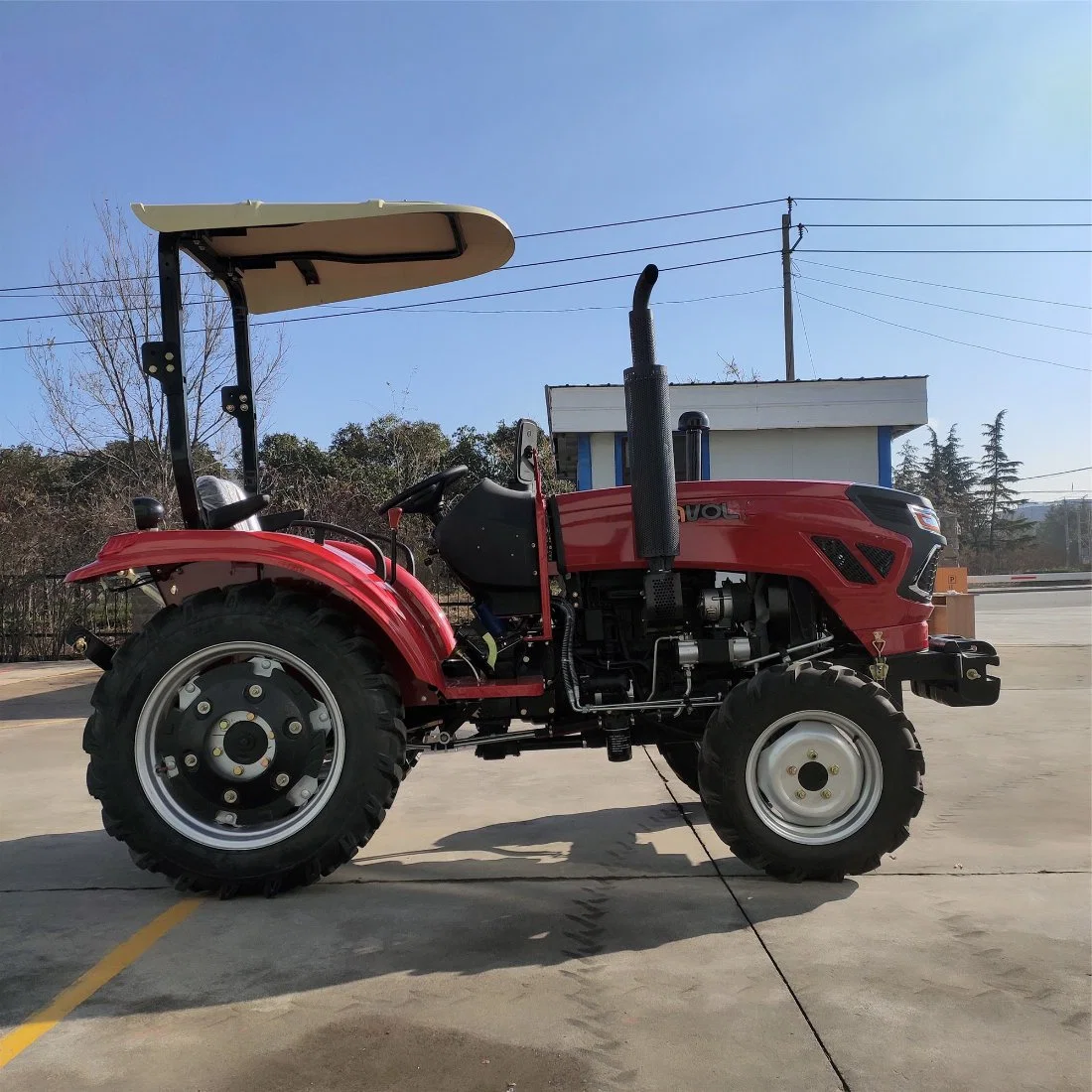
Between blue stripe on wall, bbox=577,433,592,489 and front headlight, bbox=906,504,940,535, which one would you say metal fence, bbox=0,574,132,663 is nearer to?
blue stripe on wall, bbox=577,433,592,489

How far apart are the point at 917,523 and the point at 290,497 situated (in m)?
13.0

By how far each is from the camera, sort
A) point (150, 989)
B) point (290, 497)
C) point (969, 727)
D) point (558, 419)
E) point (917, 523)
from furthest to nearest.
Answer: point (290, 497)
point (558, 419)
point (969, 727)
point (917, 523)
point (150, 989)

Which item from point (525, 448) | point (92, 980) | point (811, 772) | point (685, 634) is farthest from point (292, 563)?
point (811, 772)

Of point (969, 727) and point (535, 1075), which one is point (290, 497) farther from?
point (535, 1075)

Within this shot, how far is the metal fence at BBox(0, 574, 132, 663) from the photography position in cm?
1273

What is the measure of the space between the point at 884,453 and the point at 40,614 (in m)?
12.2

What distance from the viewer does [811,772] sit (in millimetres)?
3299

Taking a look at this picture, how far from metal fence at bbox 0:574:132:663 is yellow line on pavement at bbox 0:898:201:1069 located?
10569 millimetres

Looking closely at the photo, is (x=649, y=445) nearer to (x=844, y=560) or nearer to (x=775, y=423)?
(x=844, y=560)

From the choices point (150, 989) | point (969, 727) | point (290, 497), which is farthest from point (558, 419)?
point (150, 989)

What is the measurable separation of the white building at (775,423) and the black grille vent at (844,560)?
29.3ft

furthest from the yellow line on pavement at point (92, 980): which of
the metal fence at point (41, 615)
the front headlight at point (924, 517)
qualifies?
the metal fence at point (41, 615)

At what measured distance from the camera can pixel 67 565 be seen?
12984 millimetres

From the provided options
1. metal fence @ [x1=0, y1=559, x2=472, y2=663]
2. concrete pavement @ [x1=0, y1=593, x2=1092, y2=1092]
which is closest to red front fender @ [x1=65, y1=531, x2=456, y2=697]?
concrete pavement @ [x1=0, y1=593, x2=1092, y2=1092]
